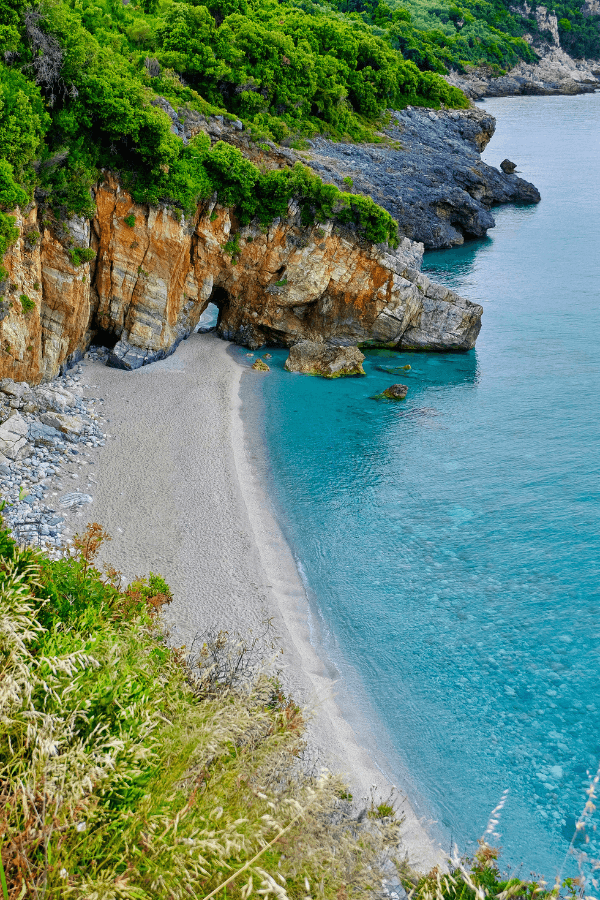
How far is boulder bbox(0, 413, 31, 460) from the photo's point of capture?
23984 millimetres

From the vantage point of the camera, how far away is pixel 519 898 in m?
10.6

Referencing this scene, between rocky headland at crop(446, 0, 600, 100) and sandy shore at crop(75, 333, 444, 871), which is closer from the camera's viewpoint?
sandy shore at crop(75, 333, 444, 871)

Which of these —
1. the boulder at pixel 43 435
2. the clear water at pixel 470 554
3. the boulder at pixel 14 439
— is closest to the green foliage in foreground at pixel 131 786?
the clear water at pixel 470 554

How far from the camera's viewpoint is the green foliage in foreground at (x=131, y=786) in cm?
647

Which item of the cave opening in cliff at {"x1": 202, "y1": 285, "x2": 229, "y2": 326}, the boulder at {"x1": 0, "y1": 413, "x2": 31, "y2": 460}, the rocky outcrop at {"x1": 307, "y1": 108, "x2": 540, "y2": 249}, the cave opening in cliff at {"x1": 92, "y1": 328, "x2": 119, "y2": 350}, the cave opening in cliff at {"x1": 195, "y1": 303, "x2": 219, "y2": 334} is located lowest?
the cave opening in cliff at {"x1": 195, "y1": 303, "x2": 219, "y2": 334}

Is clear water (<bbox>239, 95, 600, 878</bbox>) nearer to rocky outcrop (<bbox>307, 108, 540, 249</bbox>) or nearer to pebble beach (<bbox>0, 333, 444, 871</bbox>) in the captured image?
pebble beach (<bbox>0, 333, 444, 871</bbox>)

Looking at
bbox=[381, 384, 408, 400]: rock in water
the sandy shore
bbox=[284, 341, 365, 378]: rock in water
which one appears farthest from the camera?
bbox=[284, 341, 365, 378]: rock in water

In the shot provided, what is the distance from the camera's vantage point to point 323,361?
126 feet

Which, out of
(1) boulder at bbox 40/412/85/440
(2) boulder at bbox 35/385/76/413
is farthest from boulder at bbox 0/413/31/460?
(2) boulder at bbox 35/385/76/413

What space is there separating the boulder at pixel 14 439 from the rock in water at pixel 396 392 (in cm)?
1923

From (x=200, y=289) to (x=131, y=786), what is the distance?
3346cm

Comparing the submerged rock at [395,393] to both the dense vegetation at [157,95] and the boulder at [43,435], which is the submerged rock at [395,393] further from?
the boulder at [43,435]

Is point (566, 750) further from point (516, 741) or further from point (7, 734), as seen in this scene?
point (7, 734)

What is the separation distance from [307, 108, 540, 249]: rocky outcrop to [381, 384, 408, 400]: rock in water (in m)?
21.3
